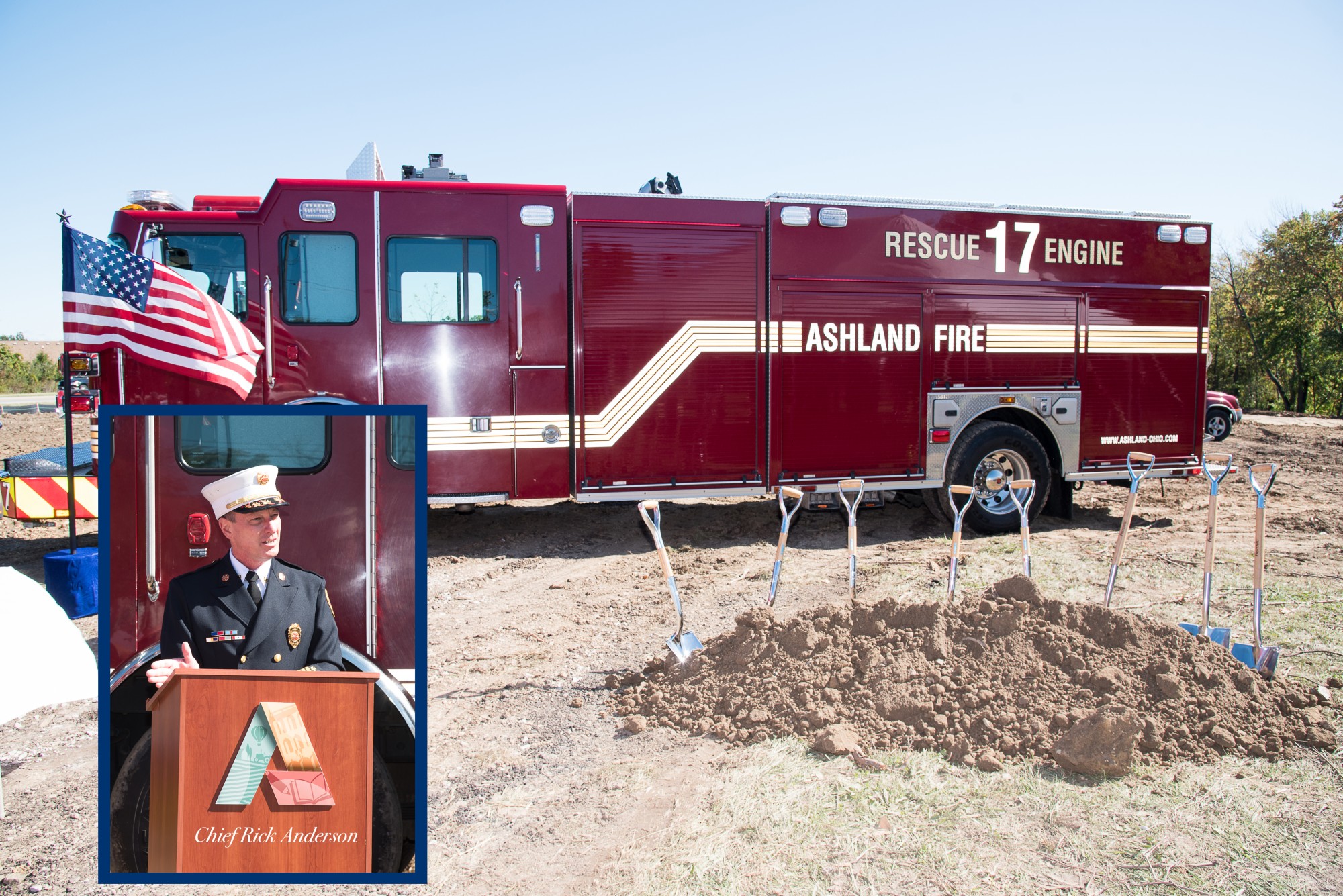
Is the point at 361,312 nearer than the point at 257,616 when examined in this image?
No

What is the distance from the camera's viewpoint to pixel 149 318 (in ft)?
19.4

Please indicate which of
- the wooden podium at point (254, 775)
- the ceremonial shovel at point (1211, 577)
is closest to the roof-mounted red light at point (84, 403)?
the wooden podium at point (254, 775)

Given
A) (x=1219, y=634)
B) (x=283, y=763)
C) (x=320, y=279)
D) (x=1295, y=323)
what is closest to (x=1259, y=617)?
(x=1219, y=634)

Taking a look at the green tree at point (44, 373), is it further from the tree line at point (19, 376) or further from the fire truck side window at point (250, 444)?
→ the fire truck side window at point (250, 444)

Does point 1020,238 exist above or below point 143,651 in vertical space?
above

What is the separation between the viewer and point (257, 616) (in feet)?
5.87

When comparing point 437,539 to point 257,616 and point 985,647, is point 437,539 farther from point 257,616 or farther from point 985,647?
point 257,616

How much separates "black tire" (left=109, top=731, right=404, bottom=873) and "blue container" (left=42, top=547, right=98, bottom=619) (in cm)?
468

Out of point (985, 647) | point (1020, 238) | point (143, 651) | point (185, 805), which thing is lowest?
point (985, 647)

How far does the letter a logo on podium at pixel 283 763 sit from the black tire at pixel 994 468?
7.38 metres

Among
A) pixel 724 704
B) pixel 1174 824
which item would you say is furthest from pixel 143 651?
pixel 1174 824

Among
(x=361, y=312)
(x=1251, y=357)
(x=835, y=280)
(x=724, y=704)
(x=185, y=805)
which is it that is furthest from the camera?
(x=1251, y=357)

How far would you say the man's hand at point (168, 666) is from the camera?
1.73 metres

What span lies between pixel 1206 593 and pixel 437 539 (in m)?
6.38
